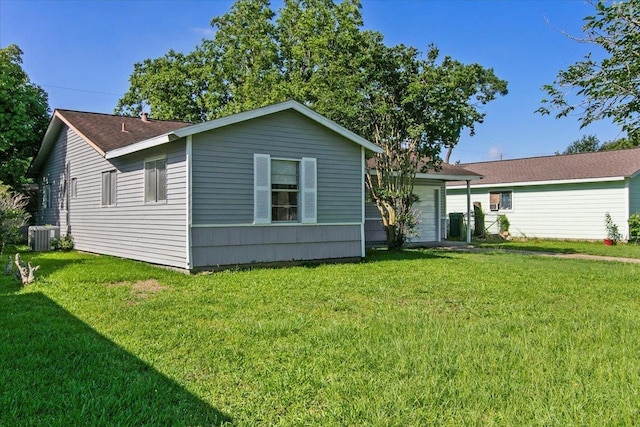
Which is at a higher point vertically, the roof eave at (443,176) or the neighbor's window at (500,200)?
the roof eave at (443,176)

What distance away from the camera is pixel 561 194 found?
2025 cm

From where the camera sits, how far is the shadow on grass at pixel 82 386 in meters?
3.06

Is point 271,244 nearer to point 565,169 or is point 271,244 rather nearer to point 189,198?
point 189,198

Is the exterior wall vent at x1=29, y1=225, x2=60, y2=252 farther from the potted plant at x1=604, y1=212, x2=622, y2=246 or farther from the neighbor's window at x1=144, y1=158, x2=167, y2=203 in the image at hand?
the potted plant at x1=604, y1=212, x2=622, y2=246

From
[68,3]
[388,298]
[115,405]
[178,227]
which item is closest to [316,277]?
[388,298]

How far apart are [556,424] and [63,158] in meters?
16.5

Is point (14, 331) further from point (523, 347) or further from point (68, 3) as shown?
point (68, 3)

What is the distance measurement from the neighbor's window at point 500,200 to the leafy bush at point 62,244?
17.5 m

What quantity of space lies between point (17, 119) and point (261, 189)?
12970mm

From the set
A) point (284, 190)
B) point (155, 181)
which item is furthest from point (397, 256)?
point (155, 181)

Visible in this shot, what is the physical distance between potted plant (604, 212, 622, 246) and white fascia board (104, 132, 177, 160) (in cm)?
1644

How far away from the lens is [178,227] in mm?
9500

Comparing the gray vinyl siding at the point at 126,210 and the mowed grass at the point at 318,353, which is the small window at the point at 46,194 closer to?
the gray vinyl siding at the point at 126,210

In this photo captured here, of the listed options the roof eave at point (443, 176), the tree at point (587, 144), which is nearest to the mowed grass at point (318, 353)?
the roof eave at point (443, 176)
